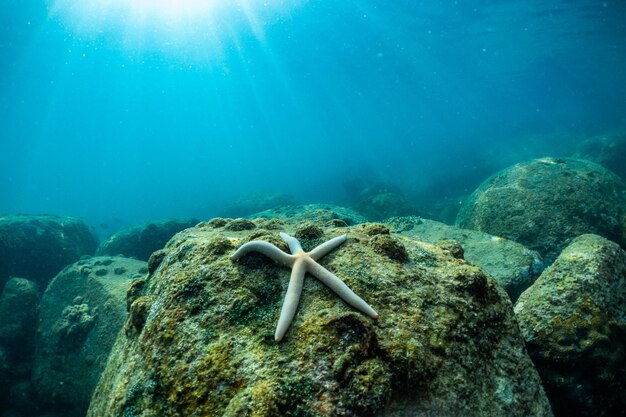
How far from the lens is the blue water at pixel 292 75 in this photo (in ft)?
121

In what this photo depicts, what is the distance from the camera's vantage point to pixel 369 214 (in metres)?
17.7

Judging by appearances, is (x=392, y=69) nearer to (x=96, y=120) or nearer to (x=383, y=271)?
(x=383, y=271)

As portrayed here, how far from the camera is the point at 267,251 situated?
8.99ft

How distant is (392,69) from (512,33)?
122 ft

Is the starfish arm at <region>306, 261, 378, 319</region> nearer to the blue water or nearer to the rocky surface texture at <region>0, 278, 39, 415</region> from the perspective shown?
the rocky surface texture at <region>0, 278, 39, 415</region>

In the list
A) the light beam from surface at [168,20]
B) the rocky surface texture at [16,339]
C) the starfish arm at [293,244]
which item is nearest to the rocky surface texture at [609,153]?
the starfish arm at [293,244]

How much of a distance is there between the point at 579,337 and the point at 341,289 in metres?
2.71

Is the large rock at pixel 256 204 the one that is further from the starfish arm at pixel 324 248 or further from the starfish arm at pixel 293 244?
the starfish arm at pixel 324 248

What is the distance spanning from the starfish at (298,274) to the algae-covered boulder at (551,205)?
A: 664 centimetres

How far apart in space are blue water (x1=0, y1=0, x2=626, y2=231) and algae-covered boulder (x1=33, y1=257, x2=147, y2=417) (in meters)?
27.1

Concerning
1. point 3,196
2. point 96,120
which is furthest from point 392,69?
point 3,196

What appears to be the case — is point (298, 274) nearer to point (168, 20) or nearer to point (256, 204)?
point (256, 204)

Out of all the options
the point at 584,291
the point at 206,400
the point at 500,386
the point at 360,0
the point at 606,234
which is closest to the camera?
the point at 206,400

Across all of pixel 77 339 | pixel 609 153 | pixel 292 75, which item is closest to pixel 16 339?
pixel 77 339
